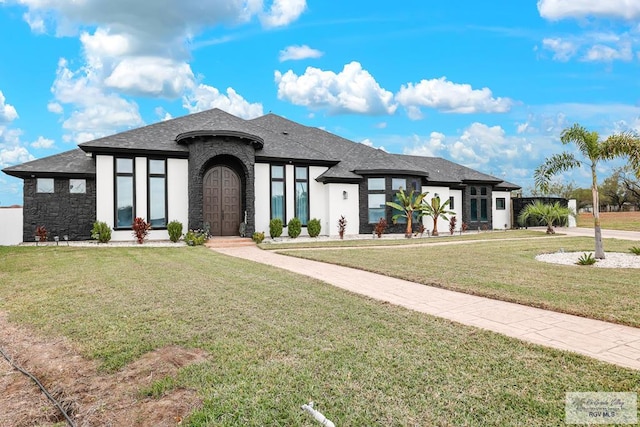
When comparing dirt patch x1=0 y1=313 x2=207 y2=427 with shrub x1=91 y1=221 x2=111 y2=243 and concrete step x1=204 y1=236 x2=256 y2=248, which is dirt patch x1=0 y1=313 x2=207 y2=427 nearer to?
concrete step x1=204 y1=236 x2=256 y2=248

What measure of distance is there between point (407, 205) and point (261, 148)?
27.5 feet

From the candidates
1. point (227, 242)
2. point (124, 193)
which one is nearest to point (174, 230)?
point (227, 242)

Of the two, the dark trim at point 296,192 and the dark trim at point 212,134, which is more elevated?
the dark trim at point 212,134

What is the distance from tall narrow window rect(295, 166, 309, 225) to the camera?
19547 mm

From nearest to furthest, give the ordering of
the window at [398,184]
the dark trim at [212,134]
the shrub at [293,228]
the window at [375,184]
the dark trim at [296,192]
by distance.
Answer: the dark trim at [212,134] → the shrub at [293,228] → the dark trim at [296,192] → the window at [375,184] → the window at [398,184]

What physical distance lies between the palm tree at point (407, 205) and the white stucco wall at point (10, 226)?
57.9ft

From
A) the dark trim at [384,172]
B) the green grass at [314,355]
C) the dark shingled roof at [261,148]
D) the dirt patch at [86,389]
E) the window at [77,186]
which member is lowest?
the dirt patch at [86,389]

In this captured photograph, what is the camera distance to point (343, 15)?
52.9 ft

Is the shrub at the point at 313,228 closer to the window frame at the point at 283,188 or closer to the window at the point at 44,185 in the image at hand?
the window frame at the point at 283,188

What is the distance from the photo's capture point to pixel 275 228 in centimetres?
1795

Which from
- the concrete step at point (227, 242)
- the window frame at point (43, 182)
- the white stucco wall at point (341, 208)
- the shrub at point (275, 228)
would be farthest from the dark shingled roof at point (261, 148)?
the concrete step at point (227, 242)

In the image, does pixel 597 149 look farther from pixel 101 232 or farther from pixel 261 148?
pixel 101 232

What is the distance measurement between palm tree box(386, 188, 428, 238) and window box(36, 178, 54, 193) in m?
16.3

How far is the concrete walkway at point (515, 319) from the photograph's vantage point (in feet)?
12.8
